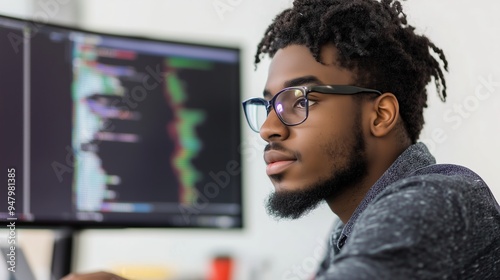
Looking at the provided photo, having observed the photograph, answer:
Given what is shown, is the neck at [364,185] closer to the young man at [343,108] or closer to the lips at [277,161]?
the young man at [343,108]

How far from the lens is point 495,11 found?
1.83 metres

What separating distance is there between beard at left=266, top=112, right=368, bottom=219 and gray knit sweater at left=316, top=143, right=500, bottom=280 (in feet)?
0.63

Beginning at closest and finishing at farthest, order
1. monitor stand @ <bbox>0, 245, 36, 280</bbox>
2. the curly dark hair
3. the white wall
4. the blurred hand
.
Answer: the blurred hand, the curly dark hair, monitor stand @ <bbox>0, 245, 36, 280</bbox>, the white wall

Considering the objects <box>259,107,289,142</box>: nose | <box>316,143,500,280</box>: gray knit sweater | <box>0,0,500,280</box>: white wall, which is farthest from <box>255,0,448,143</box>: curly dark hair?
<box>0,0,500,280</box>: white wall

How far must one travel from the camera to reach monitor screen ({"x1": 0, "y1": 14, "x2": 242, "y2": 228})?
4.42 ft

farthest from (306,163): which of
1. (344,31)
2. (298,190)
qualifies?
(344,31)

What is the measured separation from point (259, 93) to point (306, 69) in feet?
2.18

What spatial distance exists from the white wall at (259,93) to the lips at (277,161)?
567mm

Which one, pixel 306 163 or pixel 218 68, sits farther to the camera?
pixel 218 68

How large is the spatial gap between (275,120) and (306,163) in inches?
3.8

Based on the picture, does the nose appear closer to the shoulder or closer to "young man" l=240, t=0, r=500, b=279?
"young man" l=240, t=0, r=500, b=279

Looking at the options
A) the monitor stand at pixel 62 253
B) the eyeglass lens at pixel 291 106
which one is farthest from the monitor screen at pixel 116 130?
the eyeglass lens at pixel 291 106

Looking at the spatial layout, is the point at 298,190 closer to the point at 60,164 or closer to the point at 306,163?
the point at 306,163

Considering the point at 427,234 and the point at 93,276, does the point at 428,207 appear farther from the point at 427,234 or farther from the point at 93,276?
the point at 93,276
